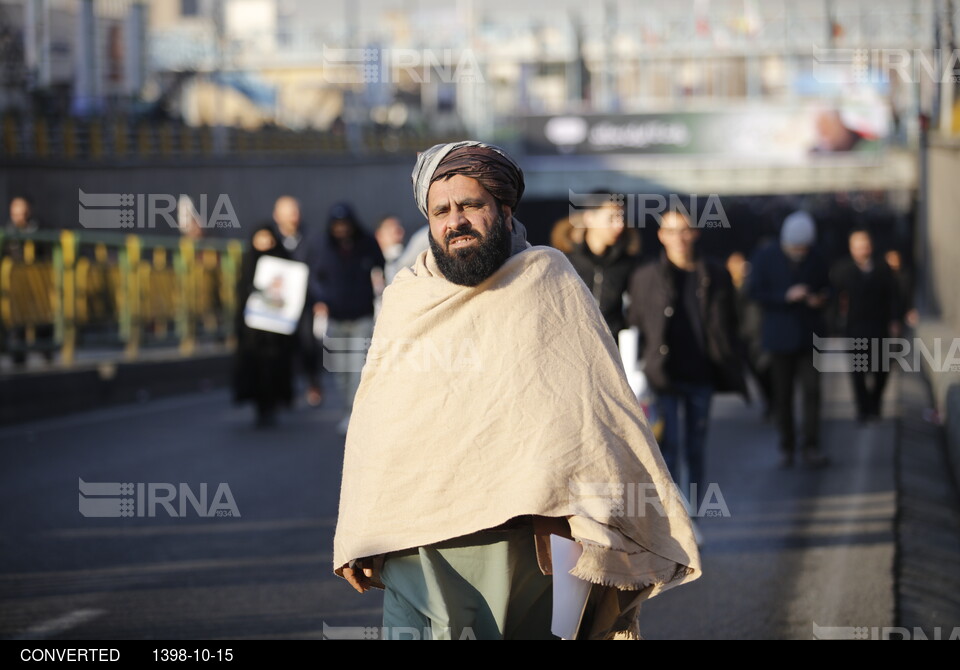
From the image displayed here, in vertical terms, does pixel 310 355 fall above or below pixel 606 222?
below

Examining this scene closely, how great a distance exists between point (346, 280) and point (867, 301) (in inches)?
221

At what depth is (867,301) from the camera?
1600 centimetres

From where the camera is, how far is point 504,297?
3.91 meters

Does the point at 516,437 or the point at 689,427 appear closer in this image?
the point at 516,437

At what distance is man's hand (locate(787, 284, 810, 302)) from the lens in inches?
478

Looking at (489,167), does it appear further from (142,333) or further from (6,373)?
(142,333)

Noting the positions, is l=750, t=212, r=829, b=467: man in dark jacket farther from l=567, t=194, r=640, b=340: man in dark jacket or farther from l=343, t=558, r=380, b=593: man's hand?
l=343, t=558, r=380, b=593: man's hand

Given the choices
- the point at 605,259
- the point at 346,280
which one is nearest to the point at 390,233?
the point at 346,280

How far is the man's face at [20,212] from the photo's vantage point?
15742 millimetres

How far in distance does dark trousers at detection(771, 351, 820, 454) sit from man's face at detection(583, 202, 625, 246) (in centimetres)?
424

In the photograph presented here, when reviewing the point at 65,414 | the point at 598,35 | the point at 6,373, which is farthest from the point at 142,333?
the point at 598,35

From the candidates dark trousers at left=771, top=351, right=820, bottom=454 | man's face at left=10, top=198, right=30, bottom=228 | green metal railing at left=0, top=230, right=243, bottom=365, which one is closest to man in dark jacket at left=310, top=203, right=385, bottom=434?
green metal railing at left=0, top=230, right=243, bottom=365

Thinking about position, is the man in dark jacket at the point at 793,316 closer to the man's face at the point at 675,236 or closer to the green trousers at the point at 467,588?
the man's face at the point at 675,236

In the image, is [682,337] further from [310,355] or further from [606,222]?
[310,355]
